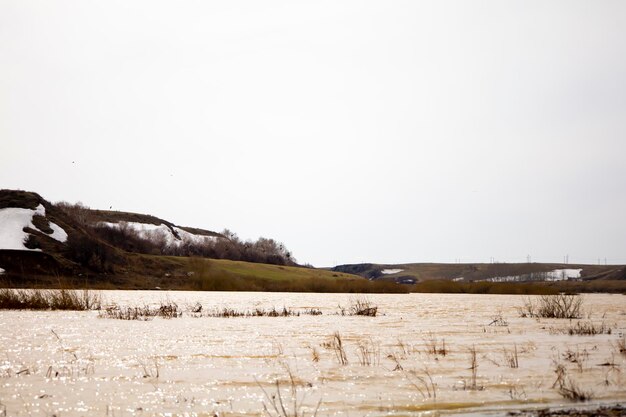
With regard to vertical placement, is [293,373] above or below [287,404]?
below

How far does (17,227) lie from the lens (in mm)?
86062

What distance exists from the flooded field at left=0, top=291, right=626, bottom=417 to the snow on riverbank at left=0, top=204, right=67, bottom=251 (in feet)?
236

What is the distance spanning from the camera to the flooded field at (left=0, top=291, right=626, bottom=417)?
313 inches

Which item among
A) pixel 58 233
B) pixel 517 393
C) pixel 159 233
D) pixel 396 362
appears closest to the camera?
pixel 517 393

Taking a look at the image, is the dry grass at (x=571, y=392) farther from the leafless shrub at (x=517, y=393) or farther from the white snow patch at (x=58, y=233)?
the white snow patch at (x=58, y=233)

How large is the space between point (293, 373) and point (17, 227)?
8776 centimetres

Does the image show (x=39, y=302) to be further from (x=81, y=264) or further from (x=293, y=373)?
(x=81, y=264)

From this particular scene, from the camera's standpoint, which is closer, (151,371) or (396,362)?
(151,371)

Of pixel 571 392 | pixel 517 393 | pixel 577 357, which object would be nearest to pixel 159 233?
pixel 577 357

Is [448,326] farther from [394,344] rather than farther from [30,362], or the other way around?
[30,362]

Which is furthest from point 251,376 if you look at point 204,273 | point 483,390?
point 204,273

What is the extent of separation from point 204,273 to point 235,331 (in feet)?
196

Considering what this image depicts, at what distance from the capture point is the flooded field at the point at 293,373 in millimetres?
7938

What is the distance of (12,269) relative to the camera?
2975 inches
